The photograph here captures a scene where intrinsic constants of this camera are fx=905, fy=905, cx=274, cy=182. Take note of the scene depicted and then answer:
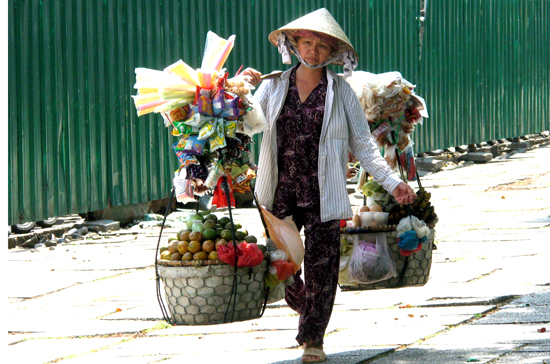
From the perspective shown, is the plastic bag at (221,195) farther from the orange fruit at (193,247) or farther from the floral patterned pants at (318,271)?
the floral patterned pants at (318,271)

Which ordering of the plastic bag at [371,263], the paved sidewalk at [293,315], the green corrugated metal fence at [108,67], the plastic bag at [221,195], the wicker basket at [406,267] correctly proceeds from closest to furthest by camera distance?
the plastic bag at [221,195] < the paved sidewalk at [293,315] < the plastic bag at [371,263] < the wicker basket at [406,267] < the green corrugated metal fence at [108,67]

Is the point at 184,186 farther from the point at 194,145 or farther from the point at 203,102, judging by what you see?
the point at 203,102

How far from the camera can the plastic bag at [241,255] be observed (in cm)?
407

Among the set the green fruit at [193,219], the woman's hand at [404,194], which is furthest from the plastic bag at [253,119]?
the woman's hand at [404,194]

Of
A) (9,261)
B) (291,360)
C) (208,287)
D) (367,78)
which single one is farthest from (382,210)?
(9,261)

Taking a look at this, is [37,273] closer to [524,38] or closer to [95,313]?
[95,313]

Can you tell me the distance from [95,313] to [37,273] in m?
1.66

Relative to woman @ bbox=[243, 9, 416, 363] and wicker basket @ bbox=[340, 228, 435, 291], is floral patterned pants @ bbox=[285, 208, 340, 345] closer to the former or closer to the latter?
woman @ bbox=[243, 9, 416, 363]

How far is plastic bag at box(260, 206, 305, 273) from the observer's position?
4402 mm

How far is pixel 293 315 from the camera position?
5.49m

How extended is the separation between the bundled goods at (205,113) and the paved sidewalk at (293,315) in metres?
0.99

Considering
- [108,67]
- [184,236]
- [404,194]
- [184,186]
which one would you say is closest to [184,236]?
[184,236]

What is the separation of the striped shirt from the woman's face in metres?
0.11

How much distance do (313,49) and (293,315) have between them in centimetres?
178
